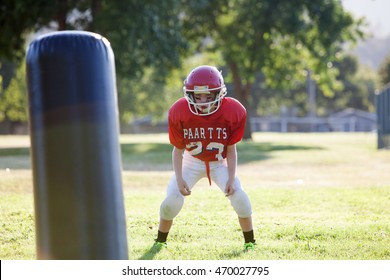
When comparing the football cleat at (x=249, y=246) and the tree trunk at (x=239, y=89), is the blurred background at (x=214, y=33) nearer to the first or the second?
the tree trunk at (x=239, y=89)

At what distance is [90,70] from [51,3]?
17174mm

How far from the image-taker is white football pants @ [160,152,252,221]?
4695mm

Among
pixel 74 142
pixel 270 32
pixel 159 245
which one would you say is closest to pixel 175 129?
pixel 159 245

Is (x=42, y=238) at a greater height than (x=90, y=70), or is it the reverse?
(x=90, y=70)

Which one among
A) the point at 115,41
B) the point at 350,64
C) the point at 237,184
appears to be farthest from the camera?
the point at 350,64

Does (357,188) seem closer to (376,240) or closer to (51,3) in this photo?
(376,240)

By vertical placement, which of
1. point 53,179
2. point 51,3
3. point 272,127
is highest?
point 51,3

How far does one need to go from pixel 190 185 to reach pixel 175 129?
46 centimetres

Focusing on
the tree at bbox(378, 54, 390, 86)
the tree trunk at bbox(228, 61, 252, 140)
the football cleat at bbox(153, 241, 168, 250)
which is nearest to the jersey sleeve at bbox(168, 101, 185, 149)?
the football cleat at bbox(153, 241, 168, 250)

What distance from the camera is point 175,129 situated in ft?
15.3

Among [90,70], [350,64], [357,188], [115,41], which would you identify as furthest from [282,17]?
[350,64]

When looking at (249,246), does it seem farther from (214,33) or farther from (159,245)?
(214,33)

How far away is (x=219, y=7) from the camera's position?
1038 inches

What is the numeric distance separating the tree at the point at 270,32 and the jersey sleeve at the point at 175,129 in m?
19.5
